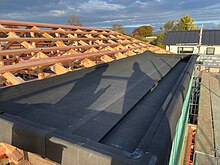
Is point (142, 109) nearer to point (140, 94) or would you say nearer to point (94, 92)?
point (140, 94)

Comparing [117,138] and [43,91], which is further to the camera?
[43,91]

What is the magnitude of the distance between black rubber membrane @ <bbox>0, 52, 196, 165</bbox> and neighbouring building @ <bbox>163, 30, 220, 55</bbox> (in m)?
17.1

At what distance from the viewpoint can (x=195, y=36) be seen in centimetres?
1825

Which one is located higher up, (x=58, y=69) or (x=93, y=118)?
(x=58, y=69)

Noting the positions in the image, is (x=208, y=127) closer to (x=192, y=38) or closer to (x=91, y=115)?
(x=91, y=115)

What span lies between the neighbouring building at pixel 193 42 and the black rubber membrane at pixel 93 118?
56.2 ft

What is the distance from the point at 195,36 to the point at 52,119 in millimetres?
20115

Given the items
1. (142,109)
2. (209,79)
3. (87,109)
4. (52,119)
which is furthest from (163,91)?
(209,79)

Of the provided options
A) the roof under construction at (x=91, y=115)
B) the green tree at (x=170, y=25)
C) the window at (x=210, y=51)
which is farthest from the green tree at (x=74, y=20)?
the roof under construction at (x=91, y=115)

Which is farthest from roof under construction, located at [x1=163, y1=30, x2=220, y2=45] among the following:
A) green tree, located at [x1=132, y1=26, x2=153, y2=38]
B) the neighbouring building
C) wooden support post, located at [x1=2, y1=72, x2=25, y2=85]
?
wooden support post, located at [x1=2, y1=72, x2=25, y2=85]

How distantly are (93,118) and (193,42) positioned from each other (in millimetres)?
18993

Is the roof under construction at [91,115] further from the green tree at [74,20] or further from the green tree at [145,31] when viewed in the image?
the green tree at [145,31]

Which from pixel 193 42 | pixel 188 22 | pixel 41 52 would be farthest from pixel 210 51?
pixel 41 52

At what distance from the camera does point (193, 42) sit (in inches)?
698
